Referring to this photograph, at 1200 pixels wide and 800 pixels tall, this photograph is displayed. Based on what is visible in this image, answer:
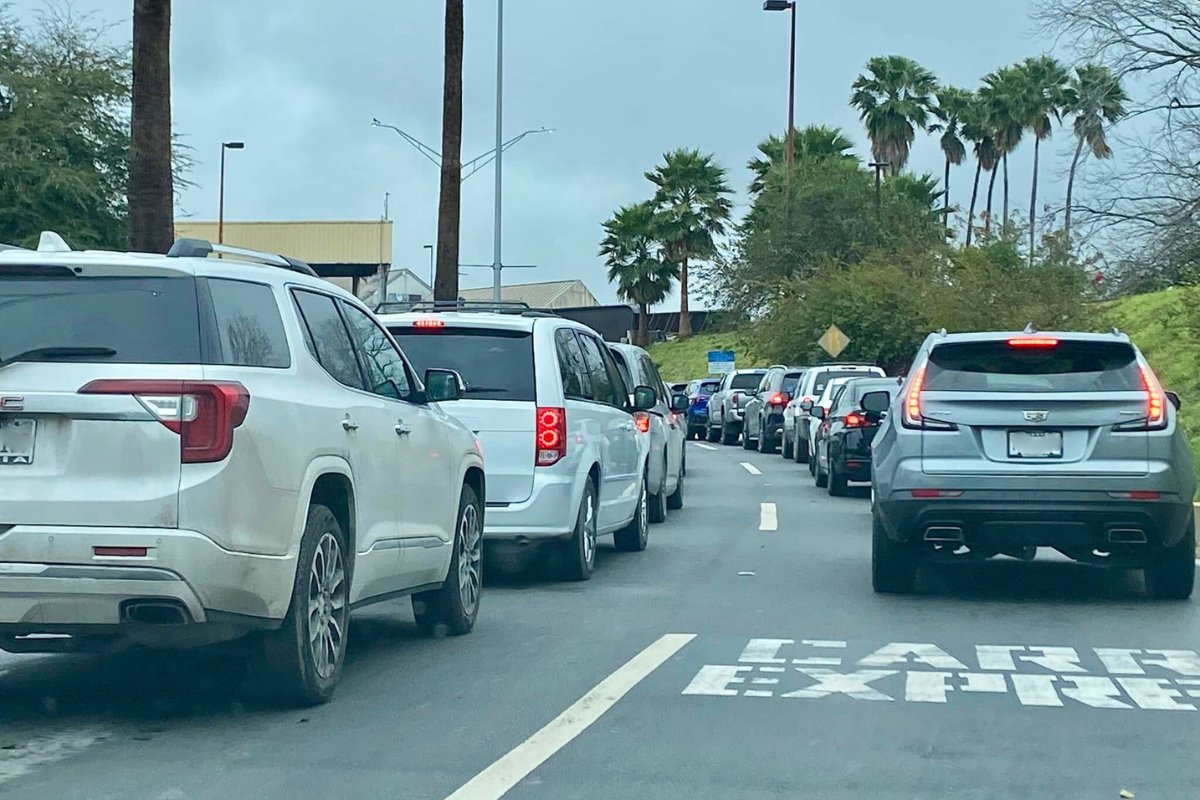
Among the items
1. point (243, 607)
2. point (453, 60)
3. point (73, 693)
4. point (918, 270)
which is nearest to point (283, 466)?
point (243, 607)

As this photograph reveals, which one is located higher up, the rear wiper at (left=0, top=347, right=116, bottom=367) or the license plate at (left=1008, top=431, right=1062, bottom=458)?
the rear wiper at (left=0, top=347, right=116, bottom=367)

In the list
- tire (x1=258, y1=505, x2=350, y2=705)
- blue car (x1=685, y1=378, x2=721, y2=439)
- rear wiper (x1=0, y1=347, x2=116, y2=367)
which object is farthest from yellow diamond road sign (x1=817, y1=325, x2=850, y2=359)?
rear wiper (x1=0, y1=347, x2=116, y2=367)

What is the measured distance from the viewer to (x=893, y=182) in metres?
67.9

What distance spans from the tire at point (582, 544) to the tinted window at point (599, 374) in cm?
93

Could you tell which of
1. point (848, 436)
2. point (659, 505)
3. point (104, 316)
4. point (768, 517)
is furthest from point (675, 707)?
point (848, 436)

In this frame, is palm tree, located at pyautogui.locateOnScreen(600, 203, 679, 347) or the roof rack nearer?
the roof rack

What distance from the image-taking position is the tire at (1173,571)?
37.6 feet

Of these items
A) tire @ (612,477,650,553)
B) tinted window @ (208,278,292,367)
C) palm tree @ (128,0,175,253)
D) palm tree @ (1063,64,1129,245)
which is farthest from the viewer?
palm tree @ (1063,64,1129,245)

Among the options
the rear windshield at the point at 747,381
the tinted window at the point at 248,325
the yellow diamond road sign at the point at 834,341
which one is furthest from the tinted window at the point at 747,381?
the tinted window at the point at 248,325

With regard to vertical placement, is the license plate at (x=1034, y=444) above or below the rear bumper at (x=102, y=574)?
above

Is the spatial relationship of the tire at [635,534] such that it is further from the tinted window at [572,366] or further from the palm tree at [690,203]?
the palm tree at [690,203]

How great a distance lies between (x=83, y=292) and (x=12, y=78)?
33.2 m

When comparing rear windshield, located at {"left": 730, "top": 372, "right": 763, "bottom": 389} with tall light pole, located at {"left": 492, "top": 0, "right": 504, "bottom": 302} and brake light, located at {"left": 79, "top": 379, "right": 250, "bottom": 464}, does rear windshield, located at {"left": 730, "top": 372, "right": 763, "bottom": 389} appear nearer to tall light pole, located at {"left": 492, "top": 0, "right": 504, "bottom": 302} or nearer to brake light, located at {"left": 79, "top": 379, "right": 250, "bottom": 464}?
tall light pole, located at {"left": 492, "top": 0, "right": 504, "bottom": 302}

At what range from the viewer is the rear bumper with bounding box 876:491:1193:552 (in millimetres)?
10898
